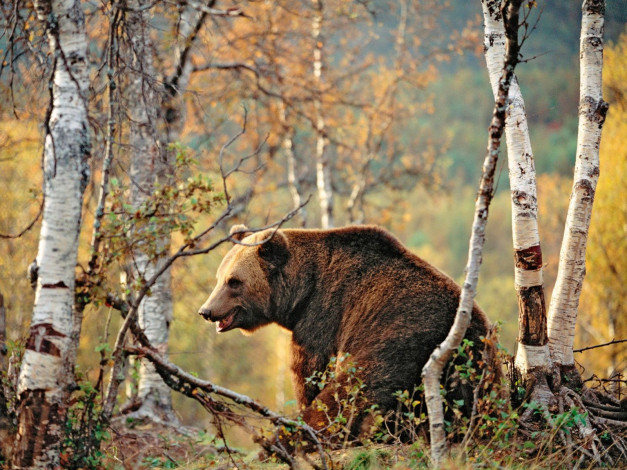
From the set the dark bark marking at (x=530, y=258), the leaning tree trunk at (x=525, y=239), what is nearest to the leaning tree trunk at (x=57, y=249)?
the leaning tree trunk at (x=525, y=239)

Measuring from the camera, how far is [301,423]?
4.87m

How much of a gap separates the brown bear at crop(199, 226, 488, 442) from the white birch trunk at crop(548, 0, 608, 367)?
2.34 ft

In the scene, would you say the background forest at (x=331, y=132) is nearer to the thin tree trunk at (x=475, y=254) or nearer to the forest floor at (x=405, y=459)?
the forest floor at (x=405, y=459)

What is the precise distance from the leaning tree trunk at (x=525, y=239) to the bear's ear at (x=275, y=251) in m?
2.09

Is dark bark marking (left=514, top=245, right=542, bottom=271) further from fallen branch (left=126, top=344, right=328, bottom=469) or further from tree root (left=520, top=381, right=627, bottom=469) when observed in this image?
fallen branch (left=126, top=344, right=328, bottom=469)

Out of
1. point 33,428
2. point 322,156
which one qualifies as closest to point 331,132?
point 322,156

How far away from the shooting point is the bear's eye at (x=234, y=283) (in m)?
6.25

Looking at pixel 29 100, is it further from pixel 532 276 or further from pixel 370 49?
pixel 370 49

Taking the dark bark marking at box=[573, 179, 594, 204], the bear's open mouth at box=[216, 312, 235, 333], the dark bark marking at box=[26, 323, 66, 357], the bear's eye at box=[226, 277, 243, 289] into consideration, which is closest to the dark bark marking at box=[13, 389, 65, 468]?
the dark bark marking at box=[26, 323, 66, 357]

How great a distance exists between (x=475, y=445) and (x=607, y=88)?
51.5 feet

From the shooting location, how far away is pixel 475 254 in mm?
4172

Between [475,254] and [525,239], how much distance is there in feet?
5.03

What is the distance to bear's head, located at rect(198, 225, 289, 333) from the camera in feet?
20.4

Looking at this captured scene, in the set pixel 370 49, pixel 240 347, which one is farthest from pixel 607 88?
pixel 240 347
